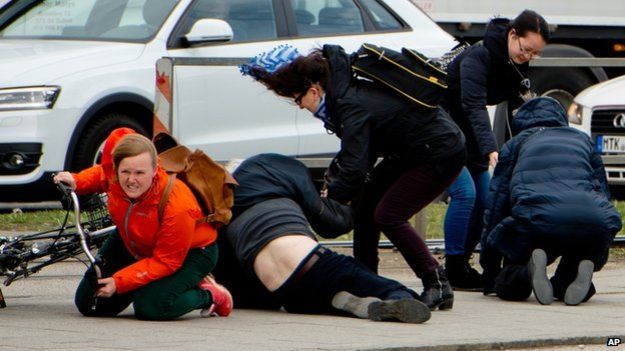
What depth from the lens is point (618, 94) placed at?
14.0m

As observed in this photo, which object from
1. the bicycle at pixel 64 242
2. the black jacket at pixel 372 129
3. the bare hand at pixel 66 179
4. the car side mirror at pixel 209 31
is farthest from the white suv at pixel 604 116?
the bare hand at pixel 66 179

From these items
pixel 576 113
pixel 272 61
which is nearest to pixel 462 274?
pixel 272 61

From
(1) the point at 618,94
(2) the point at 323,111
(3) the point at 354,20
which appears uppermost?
(2) the point at 323,111

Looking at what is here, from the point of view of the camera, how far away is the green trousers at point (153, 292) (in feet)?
24.4

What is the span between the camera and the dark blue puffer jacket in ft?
28.1

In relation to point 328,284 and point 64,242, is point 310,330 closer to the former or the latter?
point 328,284

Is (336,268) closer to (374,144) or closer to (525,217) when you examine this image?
(374,144)

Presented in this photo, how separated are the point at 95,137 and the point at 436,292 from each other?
3.69 meters

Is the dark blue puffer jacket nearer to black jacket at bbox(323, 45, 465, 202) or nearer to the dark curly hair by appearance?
the dark curly hair

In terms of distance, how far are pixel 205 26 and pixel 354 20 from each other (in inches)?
66.5

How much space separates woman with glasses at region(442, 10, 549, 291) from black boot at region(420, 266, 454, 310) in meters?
1.07

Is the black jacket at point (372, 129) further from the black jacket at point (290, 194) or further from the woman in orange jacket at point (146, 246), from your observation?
the woman in orange jacket at point (146, 246)

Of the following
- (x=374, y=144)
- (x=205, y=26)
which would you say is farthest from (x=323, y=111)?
(x=205, y=26)

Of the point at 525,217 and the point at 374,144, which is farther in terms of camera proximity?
the point at 525,217
